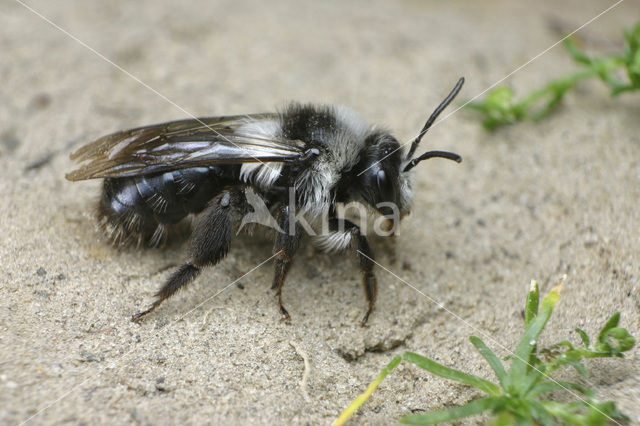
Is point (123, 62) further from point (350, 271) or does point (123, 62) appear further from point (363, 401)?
point (363, 401)

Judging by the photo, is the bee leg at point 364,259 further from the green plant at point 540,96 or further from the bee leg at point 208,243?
the green plant at point 540,96

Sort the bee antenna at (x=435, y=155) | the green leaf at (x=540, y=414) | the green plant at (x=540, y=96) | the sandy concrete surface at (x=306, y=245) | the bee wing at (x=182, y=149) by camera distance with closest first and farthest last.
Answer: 1. the green leaf at (x=540, y=414)
2. the sandy concrete surface at (x=306, y=245)
3. the bee wing at (x=182, y=149)
4. the bee antenna at (x=435, y=155)
5. the green plant at (x=540, y=96)

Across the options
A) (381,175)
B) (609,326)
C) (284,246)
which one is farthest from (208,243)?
(609,326)

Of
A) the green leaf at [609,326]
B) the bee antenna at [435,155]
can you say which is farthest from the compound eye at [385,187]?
the green leaf at [609,326]

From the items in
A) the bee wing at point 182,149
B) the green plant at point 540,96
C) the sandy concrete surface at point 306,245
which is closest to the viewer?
the sandy concrete surface at point 306,245

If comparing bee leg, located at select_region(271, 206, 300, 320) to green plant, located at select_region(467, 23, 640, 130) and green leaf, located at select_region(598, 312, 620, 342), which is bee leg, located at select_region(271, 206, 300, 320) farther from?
green plant, located at select_region(467, 23, 640, 130)

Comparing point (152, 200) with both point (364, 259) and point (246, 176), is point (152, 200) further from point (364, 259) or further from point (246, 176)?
point (364, 259)

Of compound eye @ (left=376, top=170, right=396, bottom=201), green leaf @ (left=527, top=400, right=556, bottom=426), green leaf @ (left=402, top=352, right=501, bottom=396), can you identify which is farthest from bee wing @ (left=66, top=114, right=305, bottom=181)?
green leaf @ (left=527, top=400, right=556, bottom=426)
